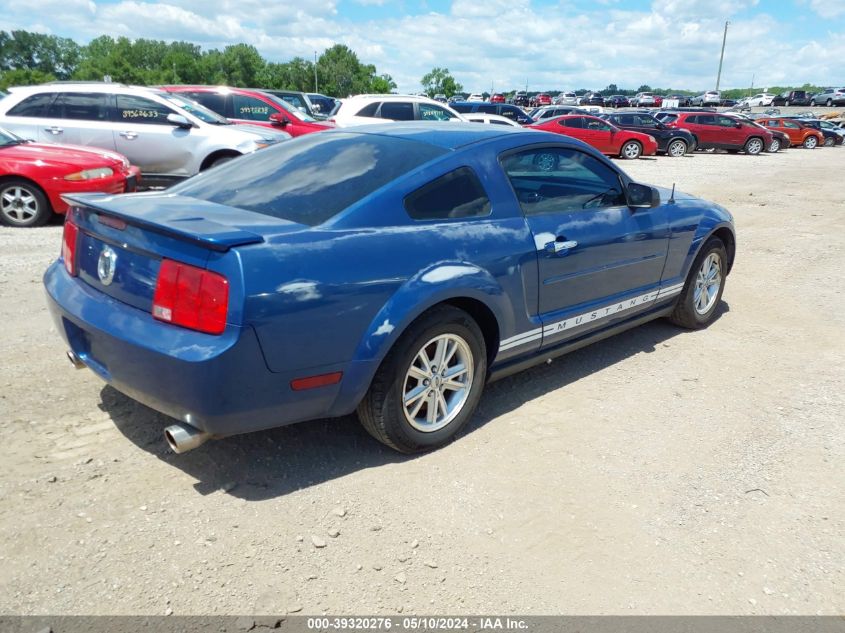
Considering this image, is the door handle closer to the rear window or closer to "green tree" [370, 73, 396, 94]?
the rear window

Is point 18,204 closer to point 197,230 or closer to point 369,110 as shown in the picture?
A: point 197,230

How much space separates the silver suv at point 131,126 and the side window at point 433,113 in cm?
549

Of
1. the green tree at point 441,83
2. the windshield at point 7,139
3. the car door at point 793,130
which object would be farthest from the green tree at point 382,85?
the windshield at point 7,139

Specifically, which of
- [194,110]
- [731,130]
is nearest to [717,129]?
[731,130]

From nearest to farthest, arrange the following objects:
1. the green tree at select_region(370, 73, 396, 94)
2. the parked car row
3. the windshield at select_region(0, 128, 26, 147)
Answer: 1. the windshield at select_region(0, 128, 26, 147)
2. the parked car row
3. the green tree at select_region(370, 73, 396, 94)

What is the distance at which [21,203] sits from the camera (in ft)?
26.4

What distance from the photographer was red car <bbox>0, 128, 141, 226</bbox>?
792cm

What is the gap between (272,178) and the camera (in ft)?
11.5

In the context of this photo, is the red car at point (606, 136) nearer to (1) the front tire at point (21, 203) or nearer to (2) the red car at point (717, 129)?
(2) the red car at point (717, 129)

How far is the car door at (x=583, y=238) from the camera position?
3779mm

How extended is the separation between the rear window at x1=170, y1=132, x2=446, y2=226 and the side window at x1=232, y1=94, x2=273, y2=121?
1002 cm

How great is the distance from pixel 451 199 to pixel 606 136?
68.6 feet

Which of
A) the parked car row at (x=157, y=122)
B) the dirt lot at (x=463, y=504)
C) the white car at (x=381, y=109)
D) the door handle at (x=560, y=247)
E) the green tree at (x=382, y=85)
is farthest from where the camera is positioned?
the green tree at (x=382, y=85)

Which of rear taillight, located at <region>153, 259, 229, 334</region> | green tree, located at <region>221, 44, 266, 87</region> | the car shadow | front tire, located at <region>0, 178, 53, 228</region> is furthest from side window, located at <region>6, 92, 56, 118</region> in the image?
green tree, located at <region>221, 44, 266, 87</region>
